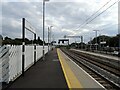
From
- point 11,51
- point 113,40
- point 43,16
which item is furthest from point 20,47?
point 113,40

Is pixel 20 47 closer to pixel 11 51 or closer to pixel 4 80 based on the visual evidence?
pixel 11 51

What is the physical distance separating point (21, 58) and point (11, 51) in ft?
10.7

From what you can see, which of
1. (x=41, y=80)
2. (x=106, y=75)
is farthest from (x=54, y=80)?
(x=106, y=75)

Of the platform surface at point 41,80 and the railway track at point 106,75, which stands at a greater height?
the platform surface at point 41,80

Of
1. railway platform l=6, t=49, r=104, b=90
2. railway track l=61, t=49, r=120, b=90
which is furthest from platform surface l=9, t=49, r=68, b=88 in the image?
railway track l=61, t=49, r=120, b=90

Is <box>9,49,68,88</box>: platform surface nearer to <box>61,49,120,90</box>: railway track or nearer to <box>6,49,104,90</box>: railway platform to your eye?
<box>6,49,104,90</box>: railway platform

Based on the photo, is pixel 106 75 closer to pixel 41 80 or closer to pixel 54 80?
pixel 54 80

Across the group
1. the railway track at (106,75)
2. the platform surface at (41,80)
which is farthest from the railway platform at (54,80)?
the railway track at (106,75)

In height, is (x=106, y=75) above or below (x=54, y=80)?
below

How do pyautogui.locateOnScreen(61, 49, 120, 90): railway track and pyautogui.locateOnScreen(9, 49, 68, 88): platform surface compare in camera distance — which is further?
pyautogui.locateOnScreen(61, 49, 120, 90): railway track

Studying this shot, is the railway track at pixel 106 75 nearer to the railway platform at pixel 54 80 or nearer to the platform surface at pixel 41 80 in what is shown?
the railway platform at pixel 54 80

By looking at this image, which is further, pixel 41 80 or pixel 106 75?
pixel 106 75

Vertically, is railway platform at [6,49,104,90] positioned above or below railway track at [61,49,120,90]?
above

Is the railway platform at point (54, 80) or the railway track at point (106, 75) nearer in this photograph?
the railway platform at point (54, 80)
